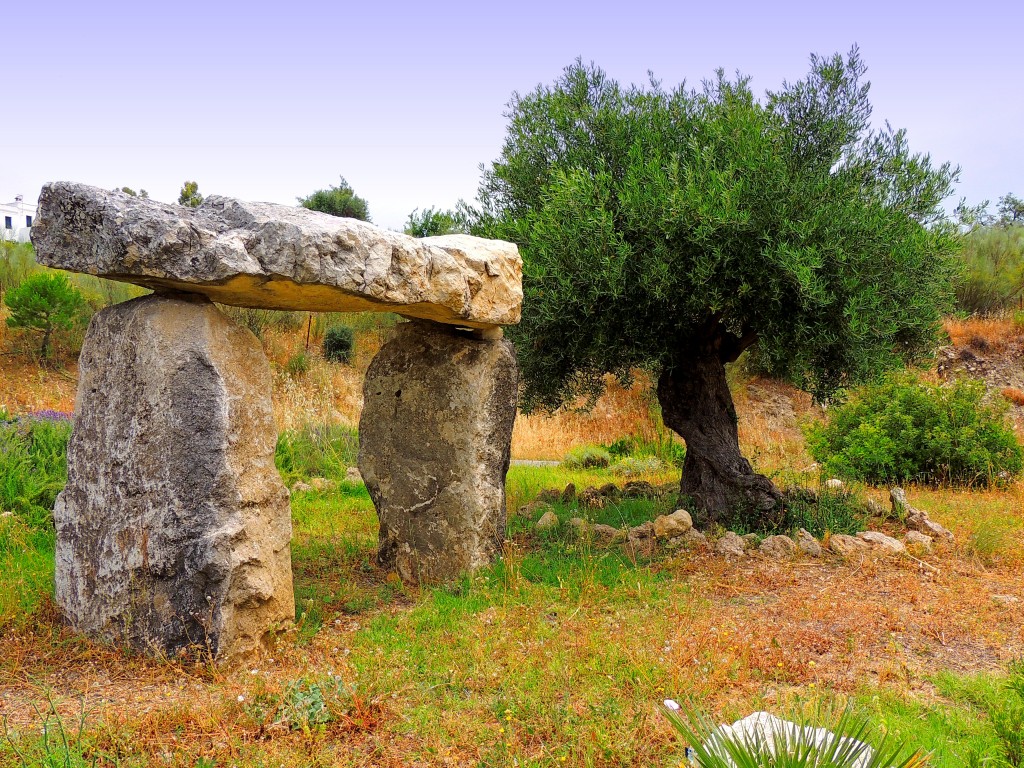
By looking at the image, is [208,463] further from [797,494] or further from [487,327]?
[797,494]

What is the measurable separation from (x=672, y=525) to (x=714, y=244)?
2.69m

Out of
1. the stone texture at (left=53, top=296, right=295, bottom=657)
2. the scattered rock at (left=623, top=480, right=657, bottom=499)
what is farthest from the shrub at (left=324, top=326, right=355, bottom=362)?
the stone texture at (left=53, top=296, right=295, bottom=657)

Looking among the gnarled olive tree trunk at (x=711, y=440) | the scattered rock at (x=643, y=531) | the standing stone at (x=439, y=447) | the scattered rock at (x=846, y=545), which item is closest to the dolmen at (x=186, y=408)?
the standing stone at (x=439, y=447)

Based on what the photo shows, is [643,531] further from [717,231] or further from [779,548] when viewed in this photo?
[717,231]

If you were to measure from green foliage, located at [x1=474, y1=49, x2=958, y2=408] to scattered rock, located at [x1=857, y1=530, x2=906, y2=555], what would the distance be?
1552mm

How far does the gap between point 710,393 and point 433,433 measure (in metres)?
3.40

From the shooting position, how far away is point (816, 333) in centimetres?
744

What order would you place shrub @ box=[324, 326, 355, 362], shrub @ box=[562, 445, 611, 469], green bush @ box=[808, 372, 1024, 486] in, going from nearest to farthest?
green bush @ box=[808, 372, 1024, 486], shrub @ box=[562, 445, 611, 469], shrub @ box=[324, 326, 355, 362]

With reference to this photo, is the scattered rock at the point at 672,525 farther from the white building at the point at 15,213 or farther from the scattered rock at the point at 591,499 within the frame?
the white building at the point at 15,213

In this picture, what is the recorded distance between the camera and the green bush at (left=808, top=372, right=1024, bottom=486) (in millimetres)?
11430

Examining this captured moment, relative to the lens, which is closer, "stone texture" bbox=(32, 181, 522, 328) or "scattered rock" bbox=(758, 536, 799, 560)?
"stone texture" bbox=(32, 181, 522, 328)

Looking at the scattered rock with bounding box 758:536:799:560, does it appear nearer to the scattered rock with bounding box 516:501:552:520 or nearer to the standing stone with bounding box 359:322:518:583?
the standing stone with bounding box 359:322:518:583

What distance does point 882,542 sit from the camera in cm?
776

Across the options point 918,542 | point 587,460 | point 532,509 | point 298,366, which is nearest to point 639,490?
point 532,509
